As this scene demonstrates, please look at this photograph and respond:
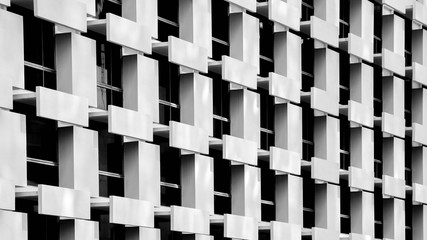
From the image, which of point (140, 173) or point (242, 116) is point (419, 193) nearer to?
point (242, 116)

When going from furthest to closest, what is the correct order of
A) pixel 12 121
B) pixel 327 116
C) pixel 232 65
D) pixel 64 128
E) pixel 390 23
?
pixel 390 23 → pixel 327 116 → pixel 232 65 → pixel 64 128 → pixel 12 121

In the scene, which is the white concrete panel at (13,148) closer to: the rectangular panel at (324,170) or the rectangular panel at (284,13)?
the rectangular panel at (284,13)

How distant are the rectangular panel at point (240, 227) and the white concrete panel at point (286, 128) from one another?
11.1 ft

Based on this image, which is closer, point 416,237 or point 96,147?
point 96,147

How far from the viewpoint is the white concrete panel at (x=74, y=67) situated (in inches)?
1110

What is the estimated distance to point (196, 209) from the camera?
32000 mm

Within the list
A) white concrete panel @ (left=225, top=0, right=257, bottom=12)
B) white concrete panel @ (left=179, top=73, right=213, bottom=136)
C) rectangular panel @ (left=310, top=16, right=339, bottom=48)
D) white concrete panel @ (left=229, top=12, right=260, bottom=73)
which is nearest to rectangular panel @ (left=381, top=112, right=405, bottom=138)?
rectangular panel @ (left=310, top=16, right=339, bottom=48)

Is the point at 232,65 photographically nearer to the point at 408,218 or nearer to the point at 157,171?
A: the point at 157,171

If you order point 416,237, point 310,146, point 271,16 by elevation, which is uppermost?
point 271,16

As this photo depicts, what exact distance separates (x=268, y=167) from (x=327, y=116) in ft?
11.8

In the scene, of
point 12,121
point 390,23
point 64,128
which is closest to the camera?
point 12,121

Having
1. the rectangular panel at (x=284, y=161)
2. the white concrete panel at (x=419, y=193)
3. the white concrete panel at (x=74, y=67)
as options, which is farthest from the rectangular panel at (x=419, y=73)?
the white concrete panel at (x=74, y=67)

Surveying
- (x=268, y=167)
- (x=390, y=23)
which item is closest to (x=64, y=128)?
(x=268, y=167)

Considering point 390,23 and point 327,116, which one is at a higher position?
point 390,23
